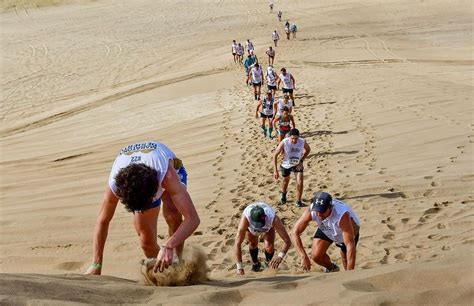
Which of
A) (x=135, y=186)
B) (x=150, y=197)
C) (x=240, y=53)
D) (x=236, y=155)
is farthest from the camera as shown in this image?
(x=240, y=53)

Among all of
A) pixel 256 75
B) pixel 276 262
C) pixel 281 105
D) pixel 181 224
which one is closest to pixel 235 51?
pixel 256 75

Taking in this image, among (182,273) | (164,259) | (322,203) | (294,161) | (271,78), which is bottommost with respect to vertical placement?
(294,161)

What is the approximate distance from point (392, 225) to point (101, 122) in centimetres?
1037

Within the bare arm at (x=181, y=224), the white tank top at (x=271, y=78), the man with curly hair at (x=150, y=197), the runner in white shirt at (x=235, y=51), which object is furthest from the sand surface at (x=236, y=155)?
the white tank top at (x=271, y=78)

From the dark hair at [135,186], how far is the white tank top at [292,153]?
5.58 meters

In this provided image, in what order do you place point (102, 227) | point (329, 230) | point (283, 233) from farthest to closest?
point (283, 233), point (329, 230), point (102, 227)

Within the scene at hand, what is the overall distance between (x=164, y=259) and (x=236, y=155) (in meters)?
8.01

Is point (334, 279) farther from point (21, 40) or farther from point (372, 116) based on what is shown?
point (21, 40)

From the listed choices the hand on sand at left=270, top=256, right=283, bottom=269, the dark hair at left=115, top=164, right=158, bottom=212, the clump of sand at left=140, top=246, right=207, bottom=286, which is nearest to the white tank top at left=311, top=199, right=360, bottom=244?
the hand on sand at left=270, top=256, right=283, bottom=269

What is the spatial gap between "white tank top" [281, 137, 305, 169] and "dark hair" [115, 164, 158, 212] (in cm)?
558

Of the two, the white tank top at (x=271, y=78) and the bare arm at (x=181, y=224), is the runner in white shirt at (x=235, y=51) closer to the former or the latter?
the white tank top at (x=271, y=78)

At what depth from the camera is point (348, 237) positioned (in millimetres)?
5660

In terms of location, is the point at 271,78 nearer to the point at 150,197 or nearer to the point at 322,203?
the point at 322,203

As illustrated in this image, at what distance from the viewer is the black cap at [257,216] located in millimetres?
6273
